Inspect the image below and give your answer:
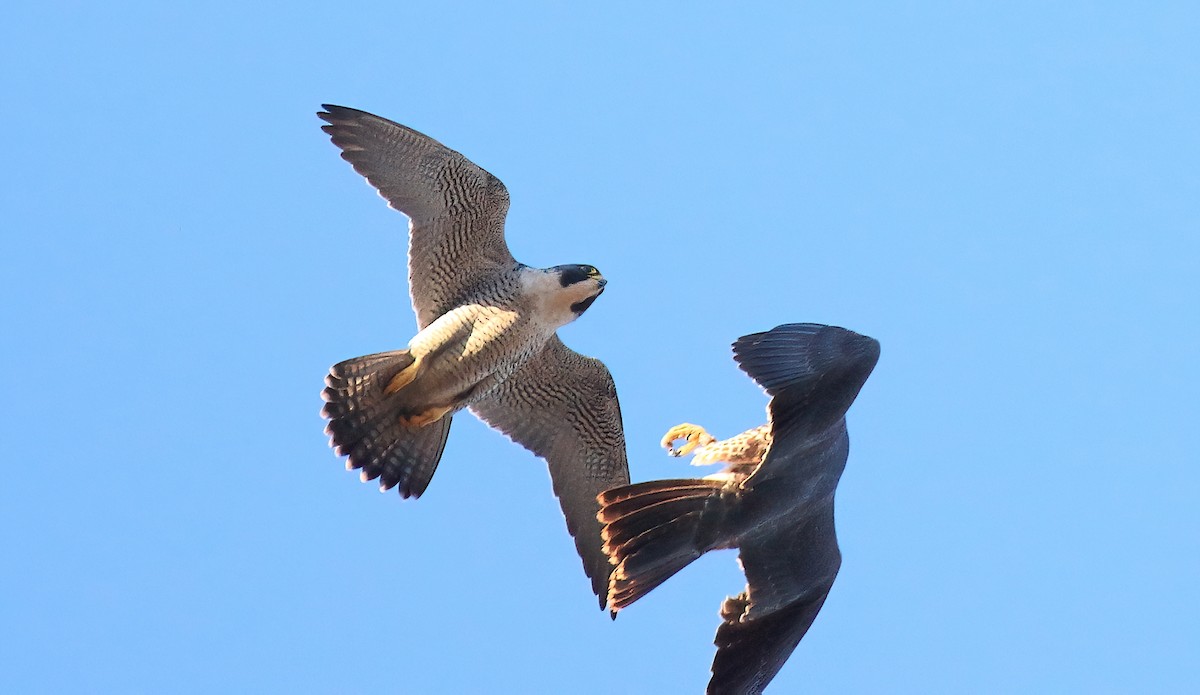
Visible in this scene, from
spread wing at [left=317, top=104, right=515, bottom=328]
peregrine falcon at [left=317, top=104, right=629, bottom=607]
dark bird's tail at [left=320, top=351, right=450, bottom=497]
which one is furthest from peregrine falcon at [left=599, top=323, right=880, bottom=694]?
spread wing at [left=317, top=104, right=515, bottom=328]

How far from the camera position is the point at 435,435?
10180 millimetres

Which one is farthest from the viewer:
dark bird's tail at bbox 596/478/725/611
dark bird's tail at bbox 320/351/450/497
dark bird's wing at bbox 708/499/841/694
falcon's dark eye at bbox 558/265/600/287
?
falcon's dark eye at bbox 558/265/600/287

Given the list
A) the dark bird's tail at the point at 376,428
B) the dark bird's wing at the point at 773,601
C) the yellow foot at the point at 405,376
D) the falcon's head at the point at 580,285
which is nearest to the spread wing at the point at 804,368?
the dark bird's wing at the point at 773,601

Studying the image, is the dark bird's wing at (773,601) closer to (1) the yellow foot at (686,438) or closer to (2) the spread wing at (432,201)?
(1) the yellow foot at (686,438)

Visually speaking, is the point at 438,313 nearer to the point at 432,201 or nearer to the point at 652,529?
the point at 432,201

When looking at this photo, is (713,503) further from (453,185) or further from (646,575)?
(453,185)

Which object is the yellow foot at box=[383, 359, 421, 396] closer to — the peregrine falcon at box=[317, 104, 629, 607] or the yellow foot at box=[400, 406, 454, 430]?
the peregrine falcon at box=[317, 104, 629, 607]

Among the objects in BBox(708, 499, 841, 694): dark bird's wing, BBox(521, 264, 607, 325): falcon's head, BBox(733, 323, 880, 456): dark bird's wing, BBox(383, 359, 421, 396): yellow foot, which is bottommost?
BBox(708, 499, 841, 694): dark bird's wing

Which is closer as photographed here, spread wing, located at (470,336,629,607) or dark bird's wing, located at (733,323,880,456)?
dark bird's wing, located at (733,323,880,456)

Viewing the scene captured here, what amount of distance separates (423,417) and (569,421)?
128 cm

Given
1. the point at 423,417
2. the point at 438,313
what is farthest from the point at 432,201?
the point at 423,417

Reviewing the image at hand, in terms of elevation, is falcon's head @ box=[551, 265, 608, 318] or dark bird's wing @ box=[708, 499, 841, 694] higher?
falcon's head @ box=[551, 265, 608, 318]

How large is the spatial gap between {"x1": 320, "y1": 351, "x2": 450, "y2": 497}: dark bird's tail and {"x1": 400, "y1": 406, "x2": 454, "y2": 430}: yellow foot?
1.3 inches

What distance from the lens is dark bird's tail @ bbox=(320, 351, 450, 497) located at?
977cm
